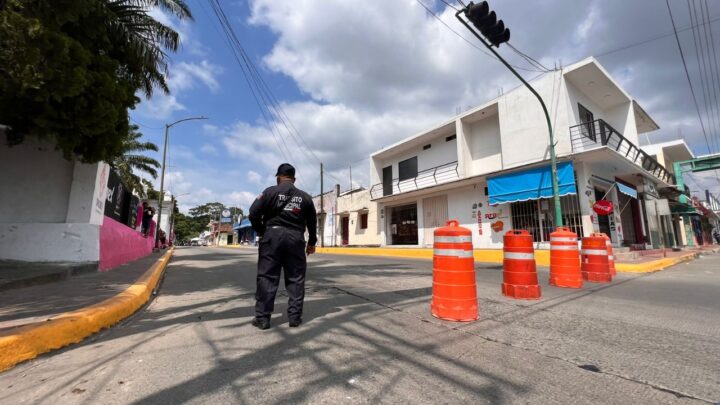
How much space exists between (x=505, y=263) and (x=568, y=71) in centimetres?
1202

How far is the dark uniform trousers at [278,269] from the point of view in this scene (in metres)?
3.43

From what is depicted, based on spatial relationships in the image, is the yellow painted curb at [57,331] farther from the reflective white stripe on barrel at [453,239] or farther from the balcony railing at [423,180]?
the balcony railing at [423,180]

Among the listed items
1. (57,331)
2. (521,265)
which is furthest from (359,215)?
(57,331)

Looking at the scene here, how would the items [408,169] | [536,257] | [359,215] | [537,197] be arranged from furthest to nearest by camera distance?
[359,215]
[408,169]
[537,197]
[536,257]

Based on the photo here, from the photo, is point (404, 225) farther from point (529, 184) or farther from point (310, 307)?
point (310, 307)

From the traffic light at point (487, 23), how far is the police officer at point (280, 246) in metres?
5.40

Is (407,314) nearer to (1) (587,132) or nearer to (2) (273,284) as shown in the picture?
(2) (273,284)

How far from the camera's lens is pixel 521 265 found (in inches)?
196

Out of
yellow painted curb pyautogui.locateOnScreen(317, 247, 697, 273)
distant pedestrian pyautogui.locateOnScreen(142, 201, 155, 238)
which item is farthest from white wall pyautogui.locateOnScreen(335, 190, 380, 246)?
distant pedestrian pyautogui.locateOnScreen(142, 201, 155, 238)

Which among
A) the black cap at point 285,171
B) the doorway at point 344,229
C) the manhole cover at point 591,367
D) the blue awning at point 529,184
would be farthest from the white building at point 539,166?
the black cap at point 285,171

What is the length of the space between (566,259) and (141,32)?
11.1 m

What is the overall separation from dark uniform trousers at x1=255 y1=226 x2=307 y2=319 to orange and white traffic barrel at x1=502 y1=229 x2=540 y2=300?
3.18 meters

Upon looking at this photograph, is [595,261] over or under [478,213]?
under

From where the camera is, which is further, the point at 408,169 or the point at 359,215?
the point at 359,215
